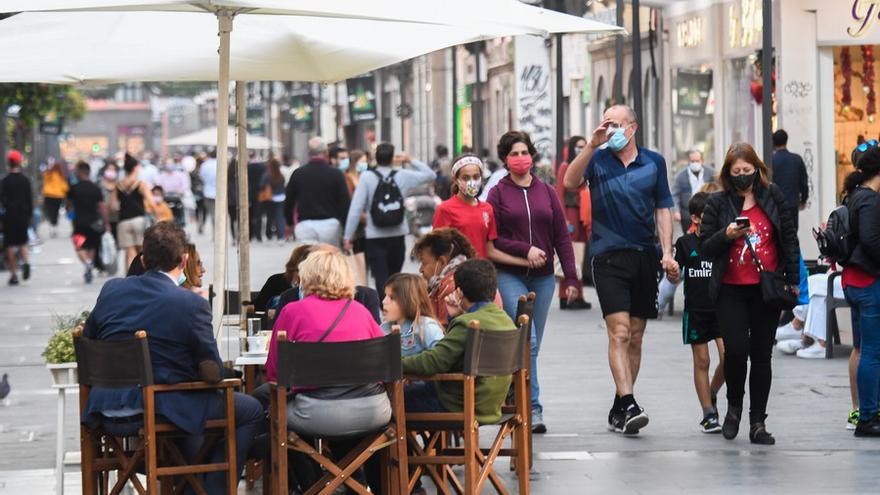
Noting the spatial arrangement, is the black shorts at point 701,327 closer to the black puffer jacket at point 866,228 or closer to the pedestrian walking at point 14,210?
the black puffer jacket at point 866,228

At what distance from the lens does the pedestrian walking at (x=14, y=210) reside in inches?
1017

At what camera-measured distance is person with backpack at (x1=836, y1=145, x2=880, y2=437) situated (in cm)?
1045

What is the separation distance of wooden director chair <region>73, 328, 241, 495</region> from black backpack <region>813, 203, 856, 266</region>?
167 inches

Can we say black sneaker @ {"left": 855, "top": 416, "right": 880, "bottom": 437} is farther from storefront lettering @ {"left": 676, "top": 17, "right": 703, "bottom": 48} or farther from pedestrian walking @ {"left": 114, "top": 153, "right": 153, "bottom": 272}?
storefront lettering @ {"left": 676, "top": 17, "right": 703, "bottom": 48}

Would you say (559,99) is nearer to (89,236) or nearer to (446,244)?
(89,236)

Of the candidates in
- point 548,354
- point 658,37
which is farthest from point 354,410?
A: point 658,37

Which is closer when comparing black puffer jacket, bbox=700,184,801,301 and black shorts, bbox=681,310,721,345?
black puffer jacket, bbox=700,184,801,301

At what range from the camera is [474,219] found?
36.7ft

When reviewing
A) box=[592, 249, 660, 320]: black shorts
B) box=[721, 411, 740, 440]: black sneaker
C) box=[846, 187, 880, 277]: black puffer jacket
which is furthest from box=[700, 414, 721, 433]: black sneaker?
box=[846, 187, 880, 277]: black puffer jacket

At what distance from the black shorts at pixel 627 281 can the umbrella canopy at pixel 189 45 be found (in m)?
1.55

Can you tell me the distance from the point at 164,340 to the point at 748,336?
154 inches

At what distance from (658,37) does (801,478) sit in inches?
785

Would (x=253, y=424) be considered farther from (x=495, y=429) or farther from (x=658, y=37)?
(x=658, y=37)

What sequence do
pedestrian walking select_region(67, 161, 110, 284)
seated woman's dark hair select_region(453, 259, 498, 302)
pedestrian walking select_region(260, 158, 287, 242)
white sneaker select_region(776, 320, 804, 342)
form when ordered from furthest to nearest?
pedestrian walking select_region(260, 158, 287, 242)
pedestrian walking select_region(67, 161, 110, 284)
white sneaker select_region(776, 320, 804, 342)
seated woman's dark hair select_region(453, 259, 498, 302)
